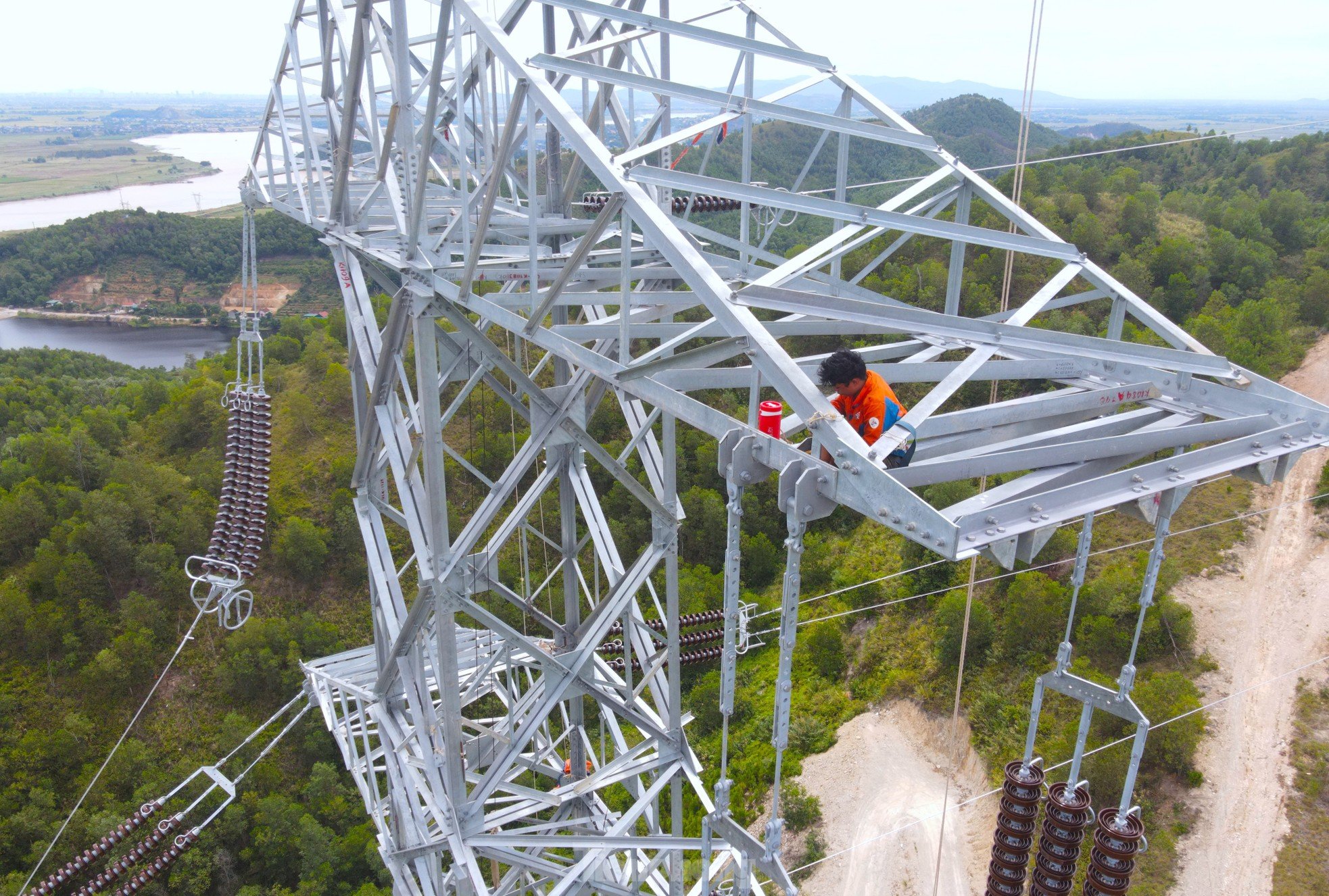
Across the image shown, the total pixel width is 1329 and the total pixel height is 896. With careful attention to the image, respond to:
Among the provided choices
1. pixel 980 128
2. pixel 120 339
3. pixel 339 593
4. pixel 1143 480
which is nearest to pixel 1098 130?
pixel 980 128

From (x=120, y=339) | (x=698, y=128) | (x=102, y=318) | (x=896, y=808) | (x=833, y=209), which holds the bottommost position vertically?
(x=896, y=808)

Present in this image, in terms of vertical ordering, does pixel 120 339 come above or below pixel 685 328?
below

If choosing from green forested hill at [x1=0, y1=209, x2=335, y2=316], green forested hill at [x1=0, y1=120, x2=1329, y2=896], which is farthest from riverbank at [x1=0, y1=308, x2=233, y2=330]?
green forested hill at [x1=0, y1=120, x2=1329, y2=896]

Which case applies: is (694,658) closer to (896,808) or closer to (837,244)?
(896,808)

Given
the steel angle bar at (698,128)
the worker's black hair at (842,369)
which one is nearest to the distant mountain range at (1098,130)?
the steel angle bar at (698,128)

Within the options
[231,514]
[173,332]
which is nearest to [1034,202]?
[231,514]

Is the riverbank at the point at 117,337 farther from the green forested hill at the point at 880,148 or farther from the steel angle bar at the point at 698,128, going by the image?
the steel angle bar at the point at 698,128

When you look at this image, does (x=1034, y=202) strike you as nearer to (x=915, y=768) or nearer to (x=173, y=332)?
(x=915, y=768)
